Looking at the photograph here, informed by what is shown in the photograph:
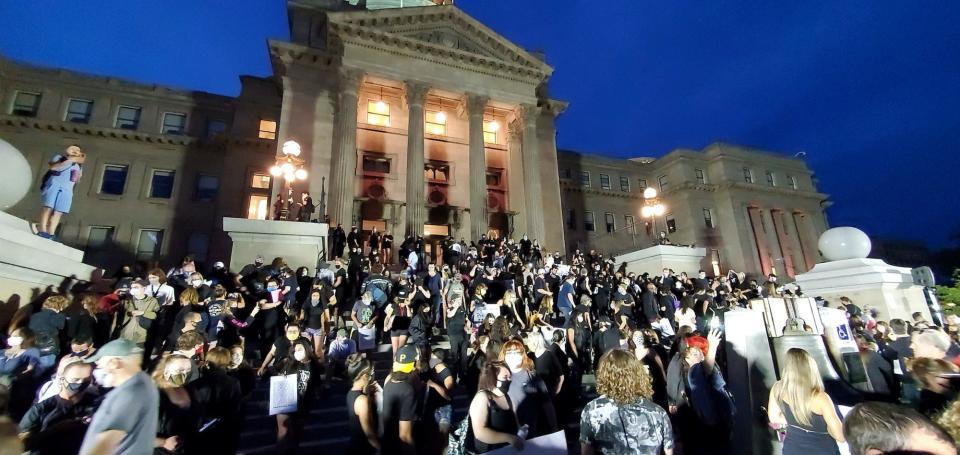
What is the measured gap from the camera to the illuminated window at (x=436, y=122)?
2703cm

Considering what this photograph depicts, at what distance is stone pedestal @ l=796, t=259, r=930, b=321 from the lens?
9.85m

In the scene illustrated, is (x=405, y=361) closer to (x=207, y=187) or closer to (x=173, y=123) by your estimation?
(x=207, y=187)

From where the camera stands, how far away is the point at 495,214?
86.2ft

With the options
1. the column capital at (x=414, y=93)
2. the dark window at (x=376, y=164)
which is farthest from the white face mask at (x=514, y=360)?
the dark window at (x=376, y=164)

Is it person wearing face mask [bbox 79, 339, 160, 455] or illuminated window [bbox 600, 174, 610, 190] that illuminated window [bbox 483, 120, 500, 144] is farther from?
person wearing face mask [bbox 79, 339, 160, 455]

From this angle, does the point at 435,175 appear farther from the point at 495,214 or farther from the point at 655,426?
the point at 655,426

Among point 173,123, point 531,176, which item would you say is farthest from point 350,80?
point 173,123

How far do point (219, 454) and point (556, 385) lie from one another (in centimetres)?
370

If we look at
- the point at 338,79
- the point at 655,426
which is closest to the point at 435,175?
the point at 338,79

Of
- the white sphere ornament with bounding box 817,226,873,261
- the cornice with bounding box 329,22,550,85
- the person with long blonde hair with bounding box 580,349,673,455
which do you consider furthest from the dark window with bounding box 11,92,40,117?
the white sphere ornament with bounding box 817,226,873,261

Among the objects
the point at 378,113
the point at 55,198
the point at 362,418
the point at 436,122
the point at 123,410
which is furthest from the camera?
the point at 436,122

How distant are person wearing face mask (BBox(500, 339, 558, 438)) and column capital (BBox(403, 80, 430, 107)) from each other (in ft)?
69.9

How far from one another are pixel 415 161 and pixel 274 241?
410 inches

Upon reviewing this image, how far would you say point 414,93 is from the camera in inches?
917
